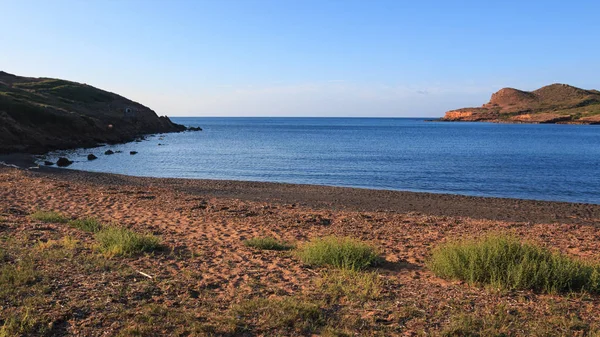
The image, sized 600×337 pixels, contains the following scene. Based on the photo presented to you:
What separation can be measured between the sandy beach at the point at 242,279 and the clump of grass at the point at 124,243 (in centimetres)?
23

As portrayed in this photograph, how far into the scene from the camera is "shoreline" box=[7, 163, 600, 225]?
18.1 meters

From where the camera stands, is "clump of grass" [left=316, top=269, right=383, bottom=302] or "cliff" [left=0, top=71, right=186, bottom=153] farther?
"cliff" [left=0, top=71, right=186, bottom=153]

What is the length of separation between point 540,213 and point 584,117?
171 metres

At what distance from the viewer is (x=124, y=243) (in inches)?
351

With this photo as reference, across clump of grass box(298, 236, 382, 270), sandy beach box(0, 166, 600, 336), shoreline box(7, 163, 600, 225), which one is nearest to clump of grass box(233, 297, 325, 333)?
sandy beach box(0, 166, 600, 336)

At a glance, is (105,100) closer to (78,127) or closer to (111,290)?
(78,127)

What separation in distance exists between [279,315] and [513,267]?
406 cm

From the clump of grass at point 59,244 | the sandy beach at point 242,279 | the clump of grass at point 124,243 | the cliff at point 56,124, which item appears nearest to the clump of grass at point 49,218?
the sandy beach at point 242,279

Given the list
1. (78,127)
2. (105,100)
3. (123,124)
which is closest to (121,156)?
(78,127)

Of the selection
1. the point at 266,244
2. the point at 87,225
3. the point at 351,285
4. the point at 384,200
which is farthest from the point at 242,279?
the point at 384,200

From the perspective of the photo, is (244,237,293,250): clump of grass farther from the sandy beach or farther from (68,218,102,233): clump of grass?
(68,218,102,233): clump of grass

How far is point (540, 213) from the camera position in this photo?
18.7 metres

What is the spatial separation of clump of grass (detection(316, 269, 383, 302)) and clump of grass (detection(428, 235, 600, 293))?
1.46 m

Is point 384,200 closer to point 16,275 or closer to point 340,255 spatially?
point 340,255
